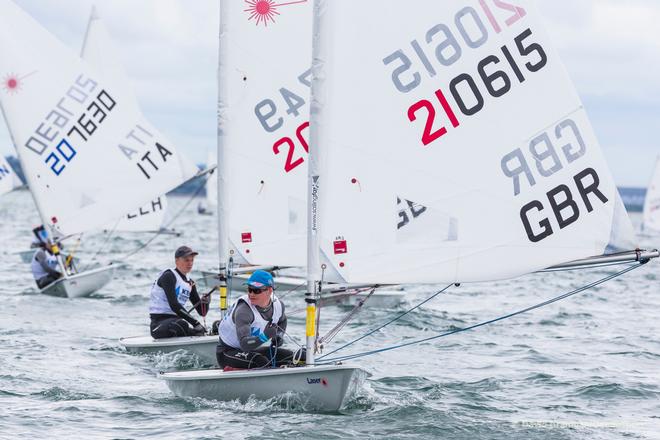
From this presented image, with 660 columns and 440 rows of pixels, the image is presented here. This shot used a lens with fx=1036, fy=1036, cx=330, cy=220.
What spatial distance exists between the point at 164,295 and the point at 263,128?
219 centimetres

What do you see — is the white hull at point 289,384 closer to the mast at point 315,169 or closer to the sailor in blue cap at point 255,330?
the sailor in blue cap at point 255,330

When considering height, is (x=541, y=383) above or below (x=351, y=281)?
below

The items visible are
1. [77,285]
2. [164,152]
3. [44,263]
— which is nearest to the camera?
[164,152]

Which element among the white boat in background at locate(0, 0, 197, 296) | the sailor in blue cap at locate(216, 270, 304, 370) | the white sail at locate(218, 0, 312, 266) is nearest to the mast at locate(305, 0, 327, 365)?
the sailor in blue cap at locate(216, 270, 304, 370)

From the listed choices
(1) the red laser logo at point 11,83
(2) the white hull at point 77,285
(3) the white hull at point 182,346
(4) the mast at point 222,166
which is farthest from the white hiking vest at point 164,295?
(1) the red laser logo at point 11,83

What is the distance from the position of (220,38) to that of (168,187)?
13.6ft

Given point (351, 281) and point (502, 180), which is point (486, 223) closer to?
point (502, 180)

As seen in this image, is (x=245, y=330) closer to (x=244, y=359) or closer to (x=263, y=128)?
(x=244, y=359)

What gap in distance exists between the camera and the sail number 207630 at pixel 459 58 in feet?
25.0

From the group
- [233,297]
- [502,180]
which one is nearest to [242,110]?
[502,180]

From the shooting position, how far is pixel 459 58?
7672mm

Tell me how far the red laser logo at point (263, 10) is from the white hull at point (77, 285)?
666 cm

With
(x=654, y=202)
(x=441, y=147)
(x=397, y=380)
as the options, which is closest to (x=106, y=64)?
(x=397, y=380)

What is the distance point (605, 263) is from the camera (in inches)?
292
